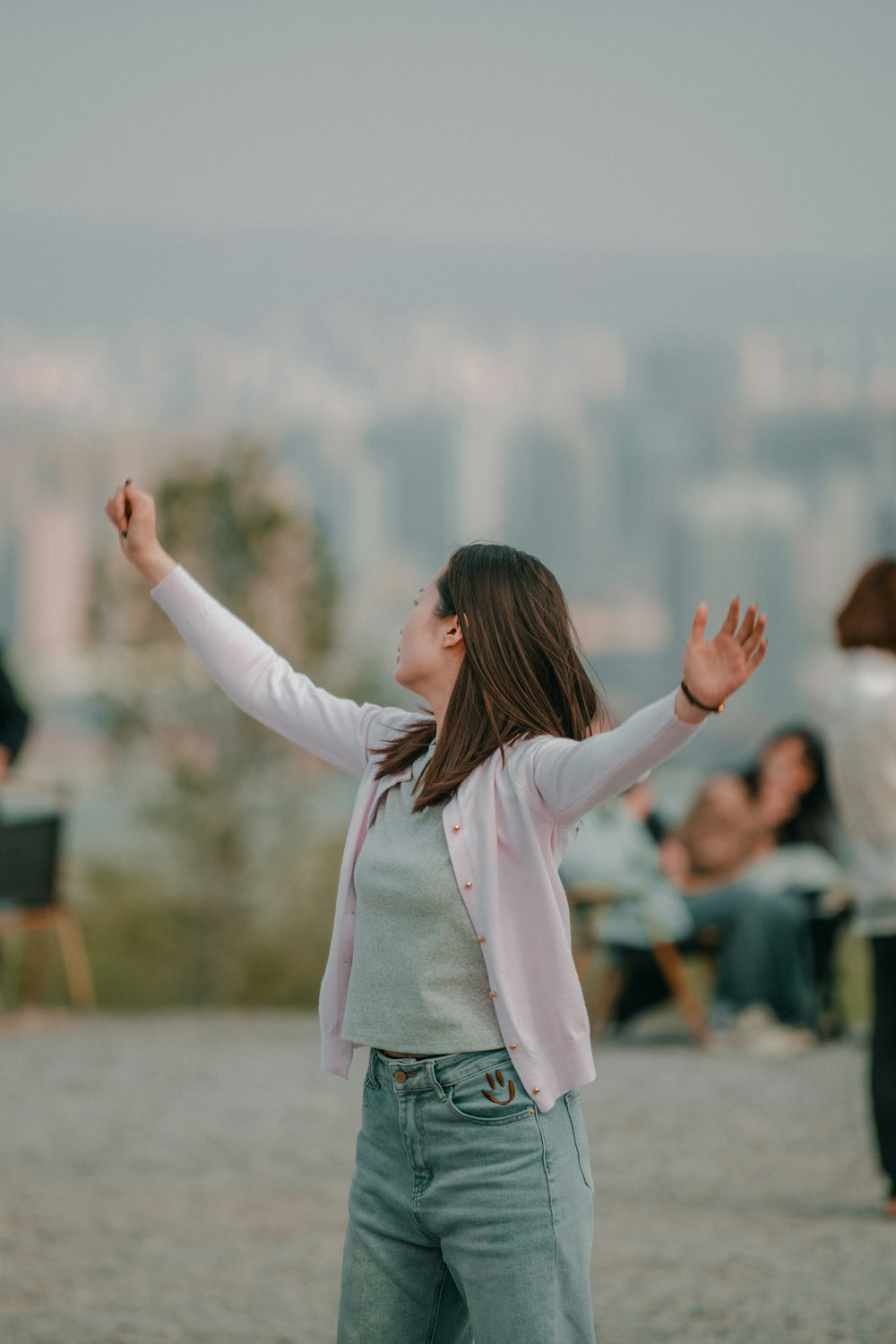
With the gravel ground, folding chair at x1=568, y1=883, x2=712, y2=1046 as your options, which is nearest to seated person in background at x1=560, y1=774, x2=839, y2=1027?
folding chair at x1=568, y1=883, x2=712, y2=1046

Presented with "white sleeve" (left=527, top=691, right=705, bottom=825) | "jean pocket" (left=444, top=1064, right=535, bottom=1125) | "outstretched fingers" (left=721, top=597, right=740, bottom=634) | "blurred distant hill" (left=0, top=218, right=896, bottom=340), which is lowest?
"jean pocket" (left=444, top=1064, right=535, bottom=1125)

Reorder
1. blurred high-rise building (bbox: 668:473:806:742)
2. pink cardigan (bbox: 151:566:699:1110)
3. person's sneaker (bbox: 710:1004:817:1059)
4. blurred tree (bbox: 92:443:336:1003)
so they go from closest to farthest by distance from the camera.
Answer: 1. pink cardigan (bbox: 151:566:699:1110)
2. person's sneaker (bbox: 710:1004:817:1059)
3. blurred tree (bbox: 92:443:336:1003)
4. blurred high-rise building (bbox: 668:473:806:742)

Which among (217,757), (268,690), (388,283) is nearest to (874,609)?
(268,690)

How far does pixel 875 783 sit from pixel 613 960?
3198mm

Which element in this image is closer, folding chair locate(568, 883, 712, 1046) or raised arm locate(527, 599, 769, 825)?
raised arm locate(527, 599, 769, 825)

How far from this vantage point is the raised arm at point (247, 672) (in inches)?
91.9

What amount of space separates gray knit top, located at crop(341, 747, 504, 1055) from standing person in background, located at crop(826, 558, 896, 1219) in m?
2.47


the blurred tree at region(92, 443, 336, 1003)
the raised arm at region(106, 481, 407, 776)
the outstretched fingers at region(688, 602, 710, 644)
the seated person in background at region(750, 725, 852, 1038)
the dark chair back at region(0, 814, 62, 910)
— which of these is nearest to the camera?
the outstretched fingers at region(688, 602, 710, 644)

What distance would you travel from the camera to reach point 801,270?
1067 centimetres

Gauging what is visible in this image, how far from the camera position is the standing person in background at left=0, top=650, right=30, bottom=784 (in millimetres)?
6891

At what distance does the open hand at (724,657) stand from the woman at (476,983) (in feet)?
0.25

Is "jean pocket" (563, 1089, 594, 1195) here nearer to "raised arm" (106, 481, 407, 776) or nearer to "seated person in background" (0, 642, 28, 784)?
"raised arm" (106, 481, 407, 776)

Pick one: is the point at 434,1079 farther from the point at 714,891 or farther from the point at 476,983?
the point at 714,891

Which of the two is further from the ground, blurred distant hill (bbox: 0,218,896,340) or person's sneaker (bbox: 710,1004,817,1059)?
blurred distant hill (bbox: 0,218,896,340)
